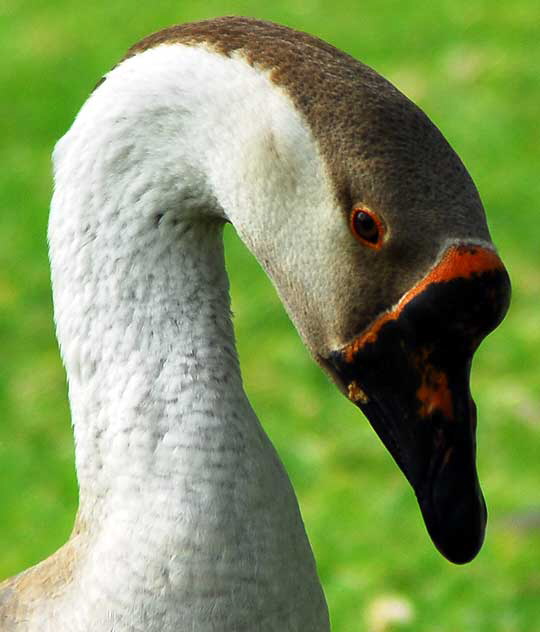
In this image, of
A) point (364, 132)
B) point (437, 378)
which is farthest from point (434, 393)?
point (364, 132)

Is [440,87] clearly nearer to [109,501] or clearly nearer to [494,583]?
[494,583]

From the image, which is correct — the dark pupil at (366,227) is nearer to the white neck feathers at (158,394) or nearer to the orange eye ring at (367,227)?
the orange eye ring at (367,227)

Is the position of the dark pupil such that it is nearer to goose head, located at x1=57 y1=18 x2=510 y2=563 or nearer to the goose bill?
goose head, located at x1=57 y1=18 x2=510 y2=563

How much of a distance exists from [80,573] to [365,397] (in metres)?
0.63

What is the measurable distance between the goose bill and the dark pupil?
105mm

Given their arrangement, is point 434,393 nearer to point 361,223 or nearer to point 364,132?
point 361,223

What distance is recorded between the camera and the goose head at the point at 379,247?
1915 millimetres

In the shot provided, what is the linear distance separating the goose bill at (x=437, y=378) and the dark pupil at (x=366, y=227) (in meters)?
0.10

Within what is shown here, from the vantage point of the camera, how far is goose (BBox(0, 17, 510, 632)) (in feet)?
6.37

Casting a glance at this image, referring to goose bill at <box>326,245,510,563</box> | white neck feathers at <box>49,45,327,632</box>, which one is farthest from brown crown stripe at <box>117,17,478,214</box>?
white neck feathers at <box>49,45,327,632</box>

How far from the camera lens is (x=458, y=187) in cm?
193

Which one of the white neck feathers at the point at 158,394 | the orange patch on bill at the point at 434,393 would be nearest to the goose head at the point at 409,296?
the orange patch on bill at the point at 434,393

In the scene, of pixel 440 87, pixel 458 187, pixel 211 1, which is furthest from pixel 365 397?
pixel 211 1

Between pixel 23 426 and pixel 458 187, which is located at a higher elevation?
pixel 23 426
